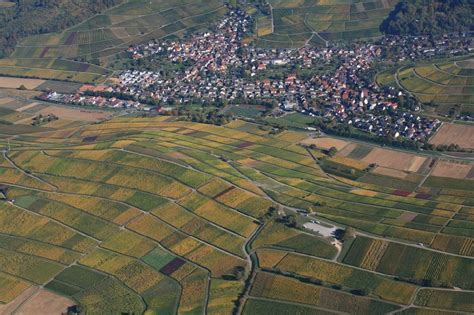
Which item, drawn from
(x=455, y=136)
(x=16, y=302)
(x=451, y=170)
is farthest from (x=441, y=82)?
(x=16, y=302)

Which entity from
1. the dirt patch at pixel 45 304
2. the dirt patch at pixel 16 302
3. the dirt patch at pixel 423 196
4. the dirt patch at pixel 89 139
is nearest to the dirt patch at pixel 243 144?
the dirt patch at pixel 89 139

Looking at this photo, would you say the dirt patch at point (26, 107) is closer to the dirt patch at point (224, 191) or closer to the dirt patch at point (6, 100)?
the dirt patch at point (6, 100)

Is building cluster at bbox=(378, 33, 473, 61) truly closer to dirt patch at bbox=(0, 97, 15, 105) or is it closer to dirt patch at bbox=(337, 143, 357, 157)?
dirt patch at bbox=(337, 143, 357, 157)

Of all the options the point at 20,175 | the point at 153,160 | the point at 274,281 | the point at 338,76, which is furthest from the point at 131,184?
the point at 338,76

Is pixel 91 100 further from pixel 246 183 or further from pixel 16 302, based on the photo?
pixel 16 302

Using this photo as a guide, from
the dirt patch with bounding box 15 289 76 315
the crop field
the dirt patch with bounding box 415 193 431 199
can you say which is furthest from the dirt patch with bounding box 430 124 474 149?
the dirt patch with bounding box 15 289 76 315

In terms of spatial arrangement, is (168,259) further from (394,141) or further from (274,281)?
(394,141)
